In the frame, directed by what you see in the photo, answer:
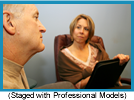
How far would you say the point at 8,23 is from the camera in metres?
0.32

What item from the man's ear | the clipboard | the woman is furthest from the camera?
the woman

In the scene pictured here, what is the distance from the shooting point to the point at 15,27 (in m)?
0.33

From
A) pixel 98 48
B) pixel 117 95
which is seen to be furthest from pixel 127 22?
pixel 117 95

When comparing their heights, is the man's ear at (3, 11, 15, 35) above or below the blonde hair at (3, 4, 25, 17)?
below

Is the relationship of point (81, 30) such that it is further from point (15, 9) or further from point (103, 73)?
point (15, 9)

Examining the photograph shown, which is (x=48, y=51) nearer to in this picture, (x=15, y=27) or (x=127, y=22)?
(x=15, y=27)

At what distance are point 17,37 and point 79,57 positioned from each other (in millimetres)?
745

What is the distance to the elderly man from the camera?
1.06 ft

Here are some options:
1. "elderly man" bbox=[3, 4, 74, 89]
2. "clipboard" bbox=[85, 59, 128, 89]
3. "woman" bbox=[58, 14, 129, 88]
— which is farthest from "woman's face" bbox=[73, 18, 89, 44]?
"elderly man" bbox=[3, 4, 74, 89]

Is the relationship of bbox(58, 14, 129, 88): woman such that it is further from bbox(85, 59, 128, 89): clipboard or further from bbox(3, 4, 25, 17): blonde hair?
bbox(3, 4, 25, 17): blonde hair

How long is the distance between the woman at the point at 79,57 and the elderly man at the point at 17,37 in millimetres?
609

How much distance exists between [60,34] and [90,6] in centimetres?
55

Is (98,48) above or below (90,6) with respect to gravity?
below

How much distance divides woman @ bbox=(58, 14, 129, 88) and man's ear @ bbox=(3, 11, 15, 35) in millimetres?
666
